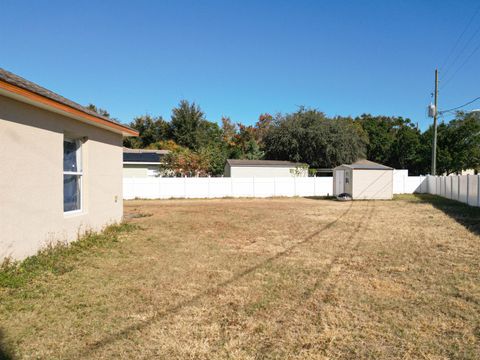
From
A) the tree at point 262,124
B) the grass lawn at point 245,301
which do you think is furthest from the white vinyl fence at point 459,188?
the tree at point 262,124

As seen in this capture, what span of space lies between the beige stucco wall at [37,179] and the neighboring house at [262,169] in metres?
19.6

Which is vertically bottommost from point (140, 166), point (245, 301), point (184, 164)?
point (245, 301)

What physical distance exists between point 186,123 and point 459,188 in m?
30.0

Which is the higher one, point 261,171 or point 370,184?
point 261,171

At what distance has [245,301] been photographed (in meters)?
4.10

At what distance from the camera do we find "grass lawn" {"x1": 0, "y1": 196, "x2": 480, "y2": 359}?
303 cm

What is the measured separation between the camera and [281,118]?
38.0 m

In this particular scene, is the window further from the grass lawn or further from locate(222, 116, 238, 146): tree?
locate(222, 116, 238, 146): tree

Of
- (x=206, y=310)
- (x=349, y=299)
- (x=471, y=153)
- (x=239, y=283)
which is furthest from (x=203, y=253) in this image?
(x=471, y=153)

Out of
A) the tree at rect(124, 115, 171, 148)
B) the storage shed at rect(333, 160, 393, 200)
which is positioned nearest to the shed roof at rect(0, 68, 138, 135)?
the storage shed at rect(333, 160, 393, 200)

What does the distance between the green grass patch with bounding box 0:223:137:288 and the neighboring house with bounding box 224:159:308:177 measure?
1990 cm

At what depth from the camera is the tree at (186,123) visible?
132 ft

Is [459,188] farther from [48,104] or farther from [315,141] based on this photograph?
[48,104]

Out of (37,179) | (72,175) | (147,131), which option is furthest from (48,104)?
(147,131)
